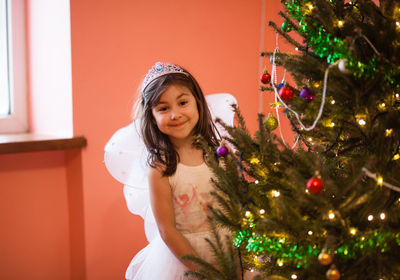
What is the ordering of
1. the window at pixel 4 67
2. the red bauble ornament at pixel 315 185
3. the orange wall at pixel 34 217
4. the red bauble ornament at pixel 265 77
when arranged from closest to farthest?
the red bauble ornament at pixel 315 185 < the red bauble ornament at pixel 265 77 < the orange wall at pixel 34 217 < the window at pixel 4 67

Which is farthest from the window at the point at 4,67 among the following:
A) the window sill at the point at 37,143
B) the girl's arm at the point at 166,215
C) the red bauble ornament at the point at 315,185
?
the red bauble ornament at the point at 315,185

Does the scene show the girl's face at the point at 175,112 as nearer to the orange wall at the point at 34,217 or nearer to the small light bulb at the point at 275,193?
the small light bulb at the point at 275,193

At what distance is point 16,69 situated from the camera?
6.68ft

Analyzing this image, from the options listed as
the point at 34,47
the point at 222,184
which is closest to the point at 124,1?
the point at 34,47

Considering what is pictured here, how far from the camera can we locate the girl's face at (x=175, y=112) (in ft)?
4.44


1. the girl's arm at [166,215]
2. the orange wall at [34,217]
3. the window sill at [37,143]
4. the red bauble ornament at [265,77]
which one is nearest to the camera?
the red bauble ornament at [265,77]

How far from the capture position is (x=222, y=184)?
1.01 metres

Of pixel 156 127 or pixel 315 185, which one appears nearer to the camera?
pixel 315 185

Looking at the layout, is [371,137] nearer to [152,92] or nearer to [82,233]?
[152,92]

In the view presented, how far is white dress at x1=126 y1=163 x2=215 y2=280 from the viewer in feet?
4.49

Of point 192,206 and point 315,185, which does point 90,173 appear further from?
point 315,185

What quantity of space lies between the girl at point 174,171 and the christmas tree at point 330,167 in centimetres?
34

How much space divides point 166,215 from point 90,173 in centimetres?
67

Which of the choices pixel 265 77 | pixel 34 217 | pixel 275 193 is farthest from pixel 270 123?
pixel 34 217
